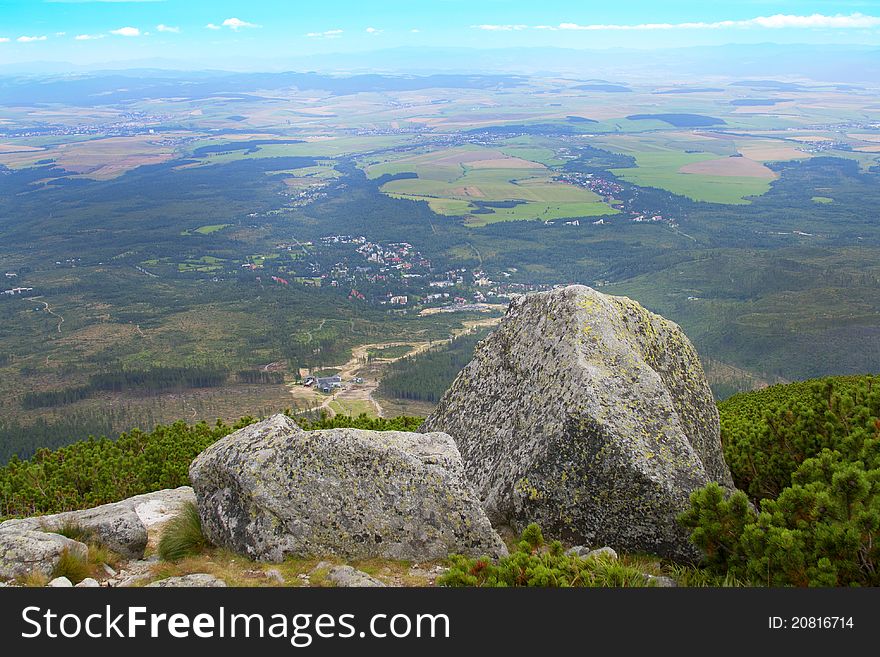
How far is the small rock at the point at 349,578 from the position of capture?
32.6 feet

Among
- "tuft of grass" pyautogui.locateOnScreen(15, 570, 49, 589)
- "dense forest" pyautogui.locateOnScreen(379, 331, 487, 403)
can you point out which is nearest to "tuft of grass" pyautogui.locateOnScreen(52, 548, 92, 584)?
"tuft of grass" pyautogui.locateOnScreen(15, 570, 49, 589)

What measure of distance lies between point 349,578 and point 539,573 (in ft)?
Result: 9.77

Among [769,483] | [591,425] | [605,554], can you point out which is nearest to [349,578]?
[605,554]

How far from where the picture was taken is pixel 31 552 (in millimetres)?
10188

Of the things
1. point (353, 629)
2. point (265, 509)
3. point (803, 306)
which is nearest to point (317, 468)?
point (265, 509)

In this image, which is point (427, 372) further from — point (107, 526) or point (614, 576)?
point (614, 576)

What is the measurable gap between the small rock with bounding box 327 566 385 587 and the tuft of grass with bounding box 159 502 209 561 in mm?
2967

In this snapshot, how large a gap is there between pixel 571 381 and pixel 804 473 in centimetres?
436

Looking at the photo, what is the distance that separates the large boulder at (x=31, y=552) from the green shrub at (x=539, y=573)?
230 inches

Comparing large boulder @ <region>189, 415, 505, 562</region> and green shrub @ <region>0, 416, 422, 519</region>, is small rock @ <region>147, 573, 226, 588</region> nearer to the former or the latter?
large boulder @ <region>189, 415, 505, 562</region>

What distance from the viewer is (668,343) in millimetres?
16391

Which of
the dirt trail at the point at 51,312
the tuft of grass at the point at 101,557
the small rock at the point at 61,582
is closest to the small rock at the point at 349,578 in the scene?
the small rock at the point at 61,582

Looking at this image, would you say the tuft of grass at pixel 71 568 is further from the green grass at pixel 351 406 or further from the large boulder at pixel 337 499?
the green grass at pixel 351 406

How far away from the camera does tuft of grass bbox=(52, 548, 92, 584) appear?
33.4 feet
